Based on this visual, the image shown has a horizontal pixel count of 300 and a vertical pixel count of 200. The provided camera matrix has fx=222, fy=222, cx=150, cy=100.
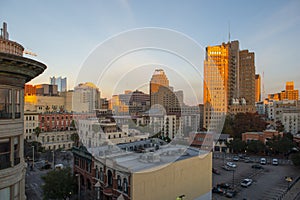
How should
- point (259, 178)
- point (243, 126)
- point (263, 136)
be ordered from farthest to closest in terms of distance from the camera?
point (243, 126)
point (263, 136)
point (259, 178)

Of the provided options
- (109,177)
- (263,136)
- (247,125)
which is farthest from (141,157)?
(247,125)

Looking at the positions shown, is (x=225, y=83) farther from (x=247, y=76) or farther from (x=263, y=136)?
(x=263, y=136)

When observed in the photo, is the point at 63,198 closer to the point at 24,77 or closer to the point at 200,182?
the point at 200,182

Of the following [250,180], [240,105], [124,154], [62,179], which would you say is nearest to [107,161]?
[124,154]

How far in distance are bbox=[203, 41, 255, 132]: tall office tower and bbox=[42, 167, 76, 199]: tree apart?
32.0 m

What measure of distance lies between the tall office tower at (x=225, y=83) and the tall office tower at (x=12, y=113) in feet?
128

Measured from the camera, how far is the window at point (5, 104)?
370 centimetres

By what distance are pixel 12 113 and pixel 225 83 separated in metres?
58.2

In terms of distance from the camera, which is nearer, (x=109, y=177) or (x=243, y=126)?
(x=109, y=177)

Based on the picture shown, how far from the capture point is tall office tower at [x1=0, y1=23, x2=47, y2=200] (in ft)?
11.9

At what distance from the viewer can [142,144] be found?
17.8m

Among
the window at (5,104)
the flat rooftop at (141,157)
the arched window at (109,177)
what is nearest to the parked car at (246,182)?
the flat rooftop at (141,157)

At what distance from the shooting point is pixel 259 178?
20.5 metres

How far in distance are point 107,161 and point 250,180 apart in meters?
13.2
